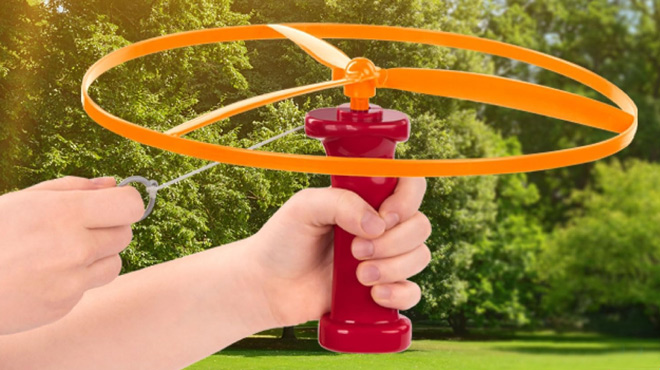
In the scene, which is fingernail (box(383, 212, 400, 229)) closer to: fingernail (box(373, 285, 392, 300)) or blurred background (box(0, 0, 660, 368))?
fingernail (box(373, 285, 392, 300))

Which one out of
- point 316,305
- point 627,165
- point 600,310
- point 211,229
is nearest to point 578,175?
point 627,165

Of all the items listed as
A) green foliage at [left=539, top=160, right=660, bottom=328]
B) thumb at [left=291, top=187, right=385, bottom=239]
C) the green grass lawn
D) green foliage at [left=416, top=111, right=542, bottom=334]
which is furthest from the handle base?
green foliage at [left=539, top=160, right=660, bottom=328]

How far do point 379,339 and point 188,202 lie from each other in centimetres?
397

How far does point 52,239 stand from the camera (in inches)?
37.0

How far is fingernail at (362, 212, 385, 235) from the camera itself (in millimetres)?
926

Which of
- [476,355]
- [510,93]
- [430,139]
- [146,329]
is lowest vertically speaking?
[476,355]

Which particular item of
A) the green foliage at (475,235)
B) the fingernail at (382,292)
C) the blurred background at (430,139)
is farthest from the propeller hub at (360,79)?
the green foliage at (475,235)

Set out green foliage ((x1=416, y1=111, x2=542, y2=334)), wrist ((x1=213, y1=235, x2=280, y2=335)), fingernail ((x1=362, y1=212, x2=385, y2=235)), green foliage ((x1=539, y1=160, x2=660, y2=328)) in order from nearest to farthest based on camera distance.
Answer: fingernail ((x1=362, y1=212, x2=385, y2=235)) < wrist ((x1=213, y1=235, x2=280, y2=335)) < green foliage ((x1=416, y1=111, x2=542, y2=334)) < green foliage ((x1=539, y1=160, x2=660, y2=328))

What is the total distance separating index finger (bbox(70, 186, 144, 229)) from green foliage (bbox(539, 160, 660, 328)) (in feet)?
25.4

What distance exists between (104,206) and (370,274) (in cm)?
30

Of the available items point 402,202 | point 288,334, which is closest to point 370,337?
point 402,202

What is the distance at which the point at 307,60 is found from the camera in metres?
3.82

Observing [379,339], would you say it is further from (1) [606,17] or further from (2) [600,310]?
(1) [606,17]

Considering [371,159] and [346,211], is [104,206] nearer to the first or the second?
[346,211]
